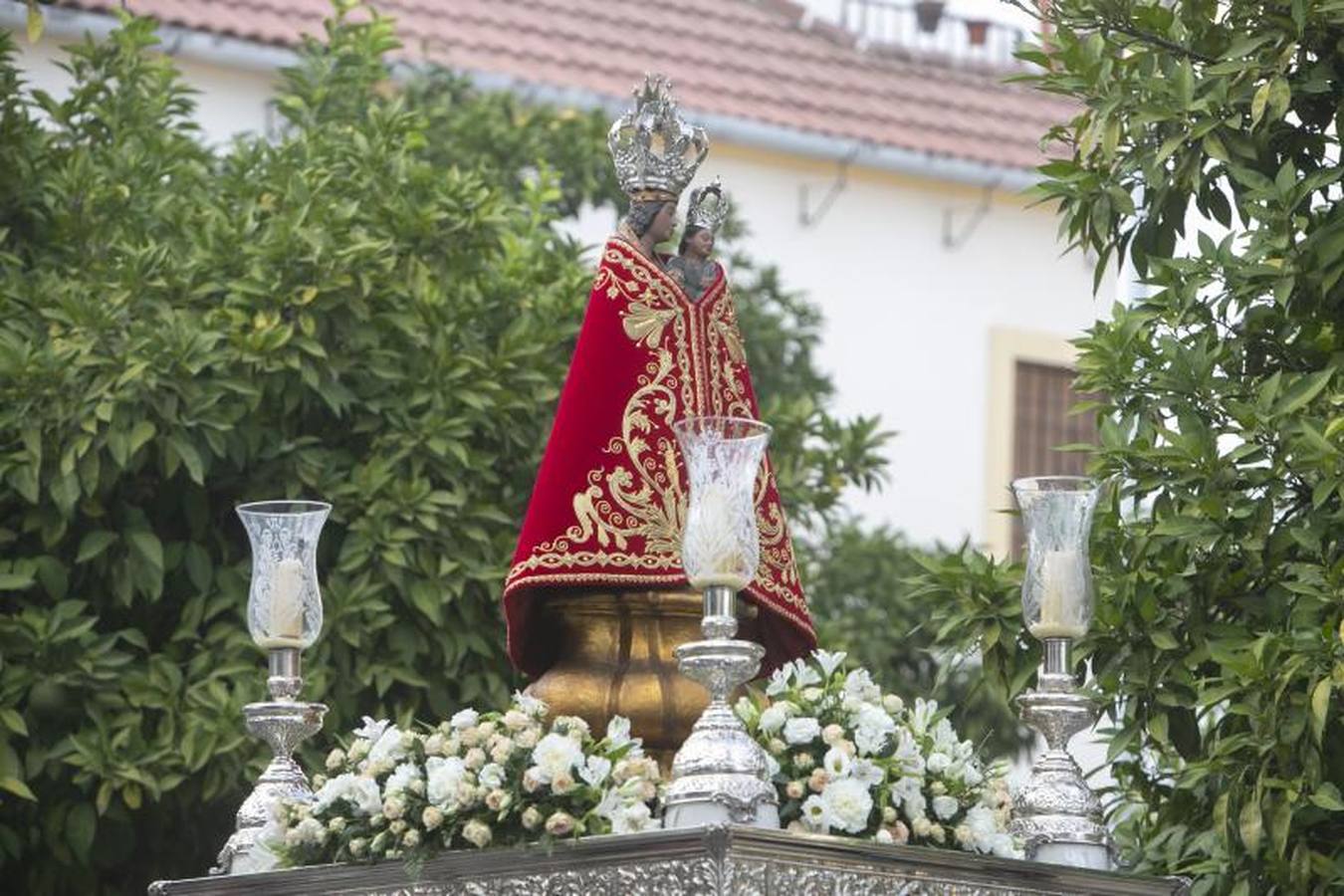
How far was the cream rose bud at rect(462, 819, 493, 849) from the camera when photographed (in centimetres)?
646

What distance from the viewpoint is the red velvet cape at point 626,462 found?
7.23 m

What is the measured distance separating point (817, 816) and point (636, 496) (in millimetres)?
1064

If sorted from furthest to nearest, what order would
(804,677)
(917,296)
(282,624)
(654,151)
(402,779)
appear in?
(917,296), (654,151), (282,624), (804,677), (402,779)

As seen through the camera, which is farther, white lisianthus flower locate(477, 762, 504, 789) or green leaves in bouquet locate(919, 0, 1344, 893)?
green leaves in bouquet locate(919, 0, 1344, 893)

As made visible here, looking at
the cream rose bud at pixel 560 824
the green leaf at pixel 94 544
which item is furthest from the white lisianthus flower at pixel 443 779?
the green leaf at pixel 94 544

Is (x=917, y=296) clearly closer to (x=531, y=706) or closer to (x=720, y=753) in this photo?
(x=531, y=706)

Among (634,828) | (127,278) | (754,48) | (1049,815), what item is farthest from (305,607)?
(754,48)

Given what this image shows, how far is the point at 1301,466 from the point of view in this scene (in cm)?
776

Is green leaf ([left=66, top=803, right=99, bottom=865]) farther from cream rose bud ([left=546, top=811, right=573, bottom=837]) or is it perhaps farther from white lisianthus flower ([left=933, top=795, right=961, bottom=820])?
white lisianthus flower ([left=933, top=795, right=961, bottom=820])

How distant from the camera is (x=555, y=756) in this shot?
21.4 ft

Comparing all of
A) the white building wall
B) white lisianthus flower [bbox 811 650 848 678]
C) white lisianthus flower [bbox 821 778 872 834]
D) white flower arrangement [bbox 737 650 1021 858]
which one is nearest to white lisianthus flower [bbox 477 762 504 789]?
white flower arrangement [bbox 737 650 1021 858]

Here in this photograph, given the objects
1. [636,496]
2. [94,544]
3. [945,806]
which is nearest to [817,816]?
[945,806]

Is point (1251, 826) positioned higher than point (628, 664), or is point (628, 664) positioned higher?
point (628, 664)

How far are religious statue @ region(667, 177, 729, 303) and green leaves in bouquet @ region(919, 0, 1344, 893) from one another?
1155 mm
